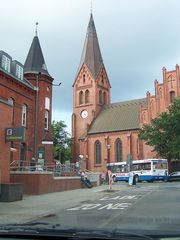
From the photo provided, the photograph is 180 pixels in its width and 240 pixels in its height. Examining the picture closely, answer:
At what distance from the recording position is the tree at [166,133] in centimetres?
5234

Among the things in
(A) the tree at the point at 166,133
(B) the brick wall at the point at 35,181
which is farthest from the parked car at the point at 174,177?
(B) the brick wall at the point at 35,181

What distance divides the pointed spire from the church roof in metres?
33.2

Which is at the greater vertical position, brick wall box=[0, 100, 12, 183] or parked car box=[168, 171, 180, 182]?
brick wall box=[0, 100, 12, 183]

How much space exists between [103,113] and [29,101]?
4589 centimetres

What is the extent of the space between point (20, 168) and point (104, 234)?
22249 millimetres

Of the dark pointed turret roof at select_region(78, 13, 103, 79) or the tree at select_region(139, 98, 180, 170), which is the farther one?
the dark pointed turret roof at select_region(78, 13, 103, 79)

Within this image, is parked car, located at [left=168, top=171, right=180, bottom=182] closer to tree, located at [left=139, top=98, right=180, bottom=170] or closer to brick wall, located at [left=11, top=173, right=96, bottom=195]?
tree, located at [left=139, top=98, right=180, bottom=170]

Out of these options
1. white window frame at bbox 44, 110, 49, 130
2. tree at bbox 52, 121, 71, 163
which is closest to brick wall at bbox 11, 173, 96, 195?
white window frame at bbox 44, 110, 49, 130

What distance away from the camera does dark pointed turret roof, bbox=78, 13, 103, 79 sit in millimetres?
78188

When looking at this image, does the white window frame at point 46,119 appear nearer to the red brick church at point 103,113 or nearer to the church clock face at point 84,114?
the red brick church at point 103,113

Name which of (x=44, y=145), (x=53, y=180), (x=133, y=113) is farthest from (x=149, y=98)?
(x=53, y=180)

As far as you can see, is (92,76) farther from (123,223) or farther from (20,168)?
(123,223)

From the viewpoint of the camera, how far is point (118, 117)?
72375 millimetres

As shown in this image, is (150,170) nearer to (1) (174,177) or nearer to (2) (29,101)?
(1) (174,177)
